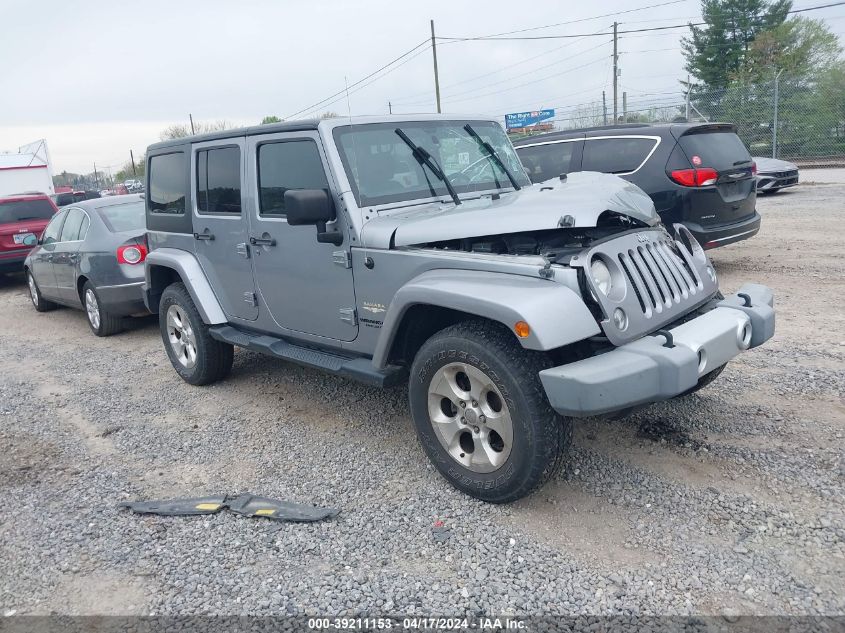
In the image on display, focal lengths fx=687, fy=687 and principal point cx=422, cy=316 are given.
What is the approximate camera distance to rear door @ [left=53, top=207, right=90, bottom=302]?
817cm

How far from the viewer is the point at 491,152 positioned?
4.87 m

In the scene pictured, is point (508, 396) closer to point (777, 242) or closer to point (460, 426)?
point (460, 426)

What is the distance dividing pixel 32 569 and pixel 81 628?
658 mm

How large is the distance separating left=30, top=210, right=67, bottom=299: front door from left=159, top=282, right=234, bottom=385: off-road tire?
3873mm

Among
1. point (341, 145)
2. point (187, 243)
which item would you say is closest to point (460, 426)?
point (341, 145)

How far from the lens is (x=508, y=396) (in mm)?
3195

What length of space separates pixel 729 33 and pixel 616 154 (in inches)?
1552

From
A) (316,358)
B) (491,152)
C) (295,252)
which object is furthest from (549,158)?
(316,358)

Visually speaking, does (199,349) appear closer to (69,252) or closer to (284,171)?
(284,171)

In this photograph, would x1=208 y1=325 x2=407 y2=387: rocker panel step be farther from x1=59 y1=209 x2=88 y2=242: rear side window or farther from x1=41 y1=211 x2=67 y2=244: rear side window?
x1=41 y1=211 x2=67 y2=244: rear side window

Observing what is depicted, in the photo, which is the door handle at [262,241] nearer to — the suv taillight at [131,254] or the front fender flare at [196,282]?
the front fender flare at [196,282]

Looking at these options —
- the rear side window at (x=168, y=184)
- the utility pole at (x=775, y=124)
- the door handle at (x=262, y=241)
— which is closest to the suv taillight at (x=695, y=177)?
the door handle at (x=262, y=241)

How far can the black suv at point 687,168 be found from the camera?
24.2ft

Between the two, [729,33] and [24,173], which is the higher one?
[729,33]
